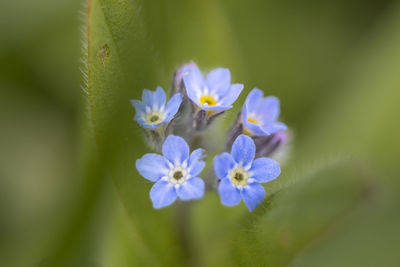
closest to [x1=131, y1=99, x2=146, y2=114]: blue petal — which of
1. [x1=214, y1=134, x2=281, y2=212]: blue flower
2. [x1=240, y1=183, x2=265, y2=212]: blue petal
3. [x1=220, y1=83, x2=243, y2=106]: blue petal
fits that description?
[x1=220, y1=83, x2=243, y2=106]: blue petal

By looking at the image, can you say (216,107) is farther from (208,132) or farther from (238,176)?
(208,132)

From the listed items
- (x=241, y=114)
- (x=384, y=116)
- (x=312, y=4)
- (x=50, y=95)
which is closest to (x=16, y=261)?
(x=50, y=95)

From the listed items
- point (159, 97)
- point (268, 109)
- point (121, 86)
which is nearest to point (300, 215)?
point (268, 109)

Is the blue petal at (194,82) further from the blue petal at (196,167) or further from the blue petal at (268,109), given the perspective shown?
the blue petal at (268,109)

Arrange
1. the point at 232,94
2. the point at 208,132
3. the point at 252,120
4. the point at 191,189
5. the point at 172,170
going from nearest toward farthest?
1. the point at 191,189
2. the point at 172,170
3. the point at 232,94
4. the point at 252,120
5. the point at 208,132

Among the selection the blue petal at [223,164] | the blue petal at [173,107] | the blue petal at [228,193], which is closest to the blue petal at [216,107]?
the blue petal at [173,107]

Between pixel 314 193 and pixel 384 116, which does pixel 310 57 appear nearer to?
pixel 384 116
